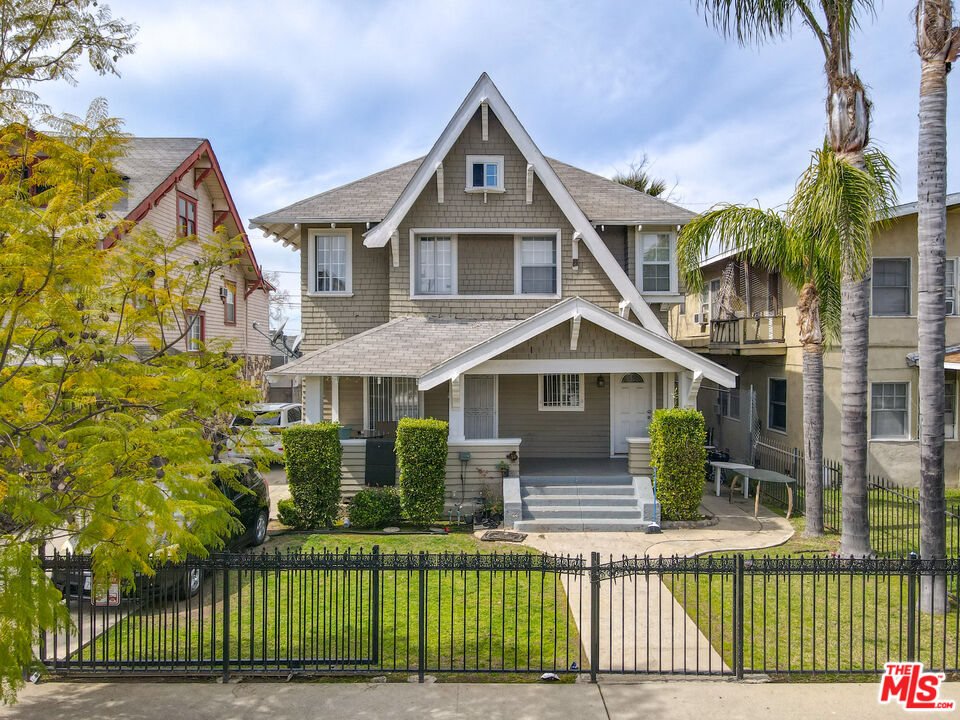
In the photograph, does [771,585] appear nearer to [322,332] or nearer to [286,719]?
[286,719]

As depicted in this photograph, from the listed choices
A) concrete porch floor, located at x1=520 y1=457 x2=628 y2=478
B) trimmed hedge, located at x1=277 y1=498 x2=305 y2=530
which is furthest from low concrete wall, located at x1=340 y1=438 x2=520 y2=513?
trimmed hedge, located at x1=277 y1=498 x2=305 y2=530

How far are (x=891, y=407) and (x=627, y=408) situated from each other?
745 centimetres

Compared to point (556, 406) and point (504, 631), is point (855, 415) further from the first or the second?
point (556, 406)

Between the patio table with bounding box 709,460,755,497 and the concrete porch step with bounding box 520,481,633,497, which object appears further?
the patio table with bounding box 709,460,755,497

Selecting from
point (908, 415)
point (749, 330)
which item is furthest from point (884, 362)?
point (749, 330)

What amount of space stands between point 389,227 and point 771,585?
1183 centimetres

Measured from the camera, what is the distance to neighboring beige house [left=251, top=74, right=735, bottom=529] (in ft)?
55.3

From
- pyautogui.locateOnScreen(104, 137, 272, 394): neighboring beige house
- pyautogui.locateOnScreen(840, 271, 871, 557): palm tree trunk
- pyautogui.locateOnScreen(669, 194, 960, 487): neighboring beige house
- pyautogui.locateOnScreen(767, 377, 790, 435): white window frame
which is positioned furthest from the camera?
pyautogui.locateOnScreen(104, 137, 272, 394): neighboring beige house

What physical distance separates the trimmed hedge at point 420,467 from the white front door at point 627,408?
5977 millimetres

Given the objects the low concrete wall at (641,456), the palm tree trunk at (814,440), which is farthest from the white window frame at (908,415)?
the low concrete wall at (641,456)

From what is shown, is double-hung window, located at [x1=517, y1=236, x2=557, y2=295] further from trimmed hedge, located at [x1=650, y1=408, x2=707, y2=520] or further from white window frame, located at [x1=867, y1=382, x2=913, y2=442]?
white window frame, located at [x1=867, y1=382, x2=913, y2=442]

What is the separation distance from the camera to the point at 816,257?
12.5 meters

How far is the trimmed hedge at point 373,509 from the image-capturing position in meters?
13.7

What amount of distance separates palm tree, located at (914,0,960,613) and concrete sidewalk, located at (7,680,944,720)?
2.54 m
